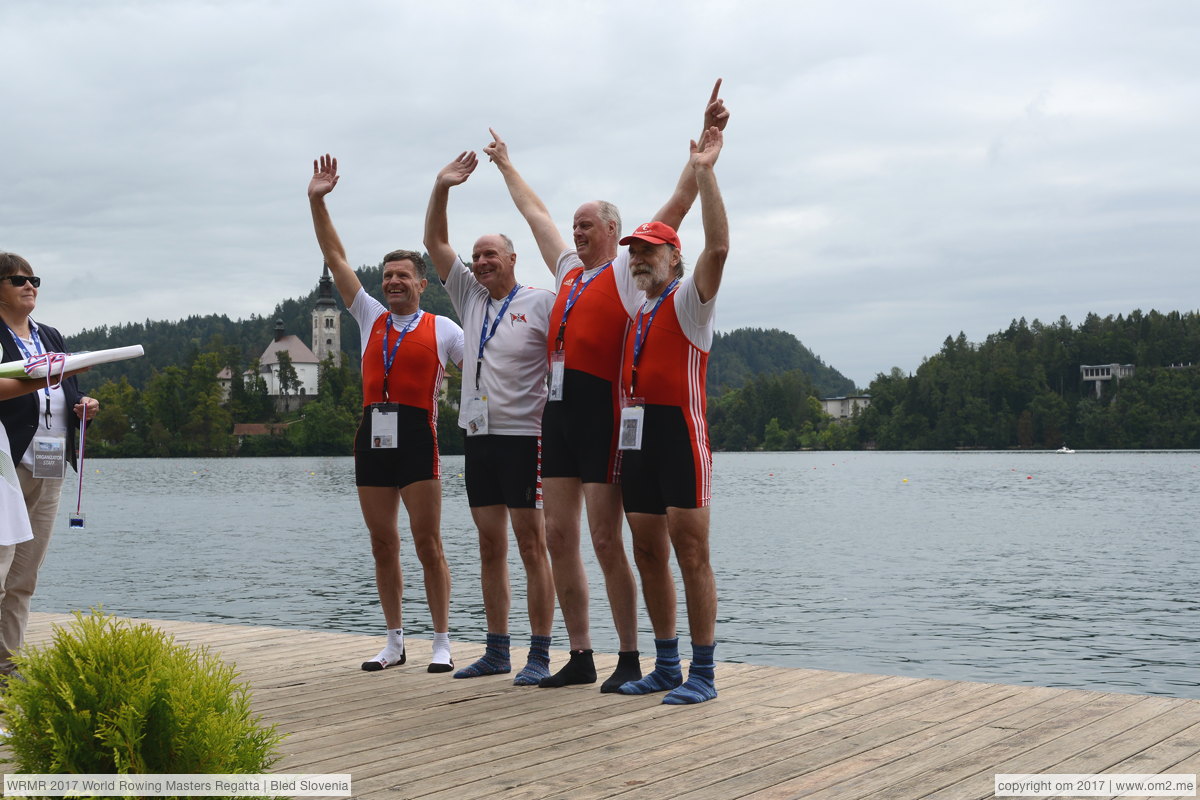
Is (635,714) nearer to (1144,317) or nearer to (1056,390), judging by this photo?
Answer: (1056,390)

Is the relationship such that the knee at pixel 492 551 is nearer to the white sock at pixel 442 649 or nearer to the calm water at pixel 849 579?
the white sock at pixel 442 649

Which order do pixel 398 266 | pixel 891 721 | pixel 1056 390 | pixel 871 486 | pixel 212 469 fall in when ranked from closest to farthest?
pixel 891 721 < pixel 398 266 < pixel 871 486 < pixel 212 469 < pixel 1056 390

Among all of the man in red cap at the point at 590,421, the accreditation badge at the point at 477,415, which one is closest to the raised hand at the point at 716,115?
the man in red cap at the point at 590,421

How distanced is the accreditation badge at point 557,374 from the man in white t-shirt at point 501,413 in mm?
311

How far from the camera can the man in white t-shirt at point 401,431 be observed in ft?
20.2

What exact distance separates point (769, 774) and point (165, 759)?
77.5 inches

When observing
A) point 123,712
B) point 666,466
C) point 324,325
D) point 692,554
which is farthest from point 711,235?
point 324,325

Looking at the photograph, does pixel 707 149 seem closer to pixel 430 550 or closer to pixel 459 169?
pixel 459 169

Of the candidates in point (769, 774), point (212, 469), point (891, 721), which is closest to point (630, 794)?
point (769, 774)

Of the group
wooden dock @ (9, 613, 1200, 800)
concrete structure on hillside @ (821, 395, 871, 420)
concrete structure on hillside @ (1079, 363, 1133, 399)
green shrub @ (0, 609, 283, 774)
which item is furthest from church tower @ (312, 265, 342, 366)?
green shrub @ (0, 609, 283, 774)

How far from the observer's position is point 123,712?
2916 mm

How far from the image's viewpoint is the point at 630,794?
375cm

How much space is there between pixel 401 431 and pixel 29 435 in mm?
1751

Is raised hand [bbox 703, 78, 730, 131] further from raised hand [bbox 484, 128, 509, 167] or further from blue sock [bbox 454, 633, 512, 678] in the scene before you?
blue sock [bbox 454, 633, 512, 678]
